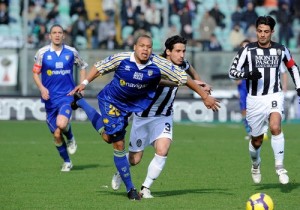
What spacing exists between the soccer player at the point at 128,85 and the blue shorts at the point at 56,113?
150 inches

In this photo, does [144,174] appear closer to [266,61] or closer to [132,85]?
[266,61]

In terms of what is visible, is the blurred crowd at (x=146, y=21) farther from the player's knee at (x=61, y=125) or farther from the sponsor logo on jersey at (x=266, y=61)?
the sponsor logo on jersey at (x=266, y=61)


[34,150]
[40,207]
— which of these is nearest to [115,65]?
[40,207]

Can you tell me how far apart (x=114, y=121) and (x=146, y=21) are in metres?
17.5

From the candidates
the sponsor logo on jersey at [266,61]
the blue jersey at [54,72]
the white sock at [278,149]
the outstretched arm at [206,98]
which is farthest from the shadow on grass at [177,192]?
the blue jersey at [54,72]

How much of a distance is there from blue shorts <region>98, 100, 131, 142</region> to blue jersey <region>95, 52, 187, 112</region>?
6cm

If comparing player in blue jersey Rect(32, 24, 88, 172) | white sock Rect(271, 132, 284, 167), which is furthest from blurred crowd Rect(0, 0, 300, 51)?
white sock Rect(271, 132, 284, 167)

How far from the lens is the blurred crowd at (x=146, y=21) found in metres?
26.8

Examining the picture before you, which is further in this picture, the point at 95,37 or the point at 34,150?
the point at 95,37

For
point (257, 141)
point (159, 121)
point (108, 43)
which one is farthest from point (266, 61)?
point (108, 43)

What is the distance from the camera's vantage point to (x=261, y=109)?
11.9m

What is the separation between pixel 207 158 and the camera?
52.9 feet

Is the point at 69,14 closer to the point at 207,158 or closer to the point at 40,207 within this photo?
the point at 207,158

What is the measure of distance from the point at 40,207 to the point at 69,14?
60.6 ft
